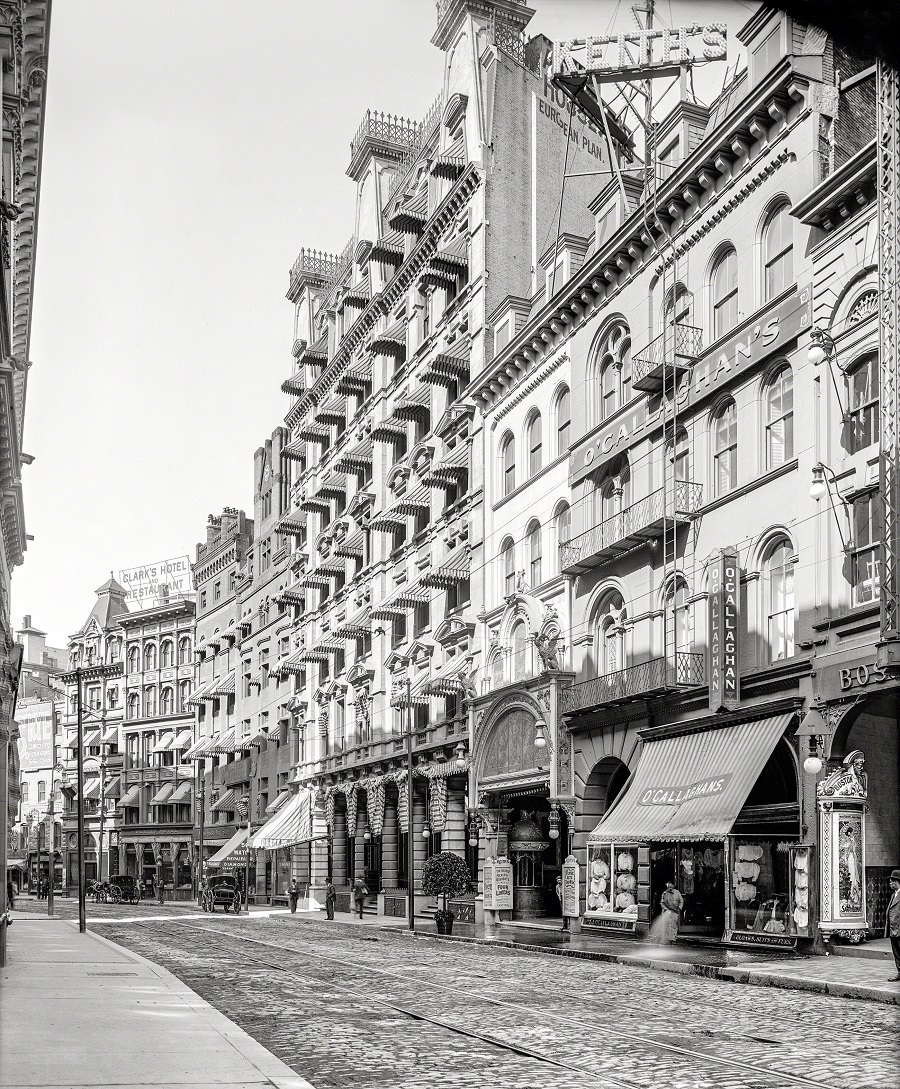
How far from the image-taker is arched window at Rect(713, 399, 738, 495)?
31766 millimetres

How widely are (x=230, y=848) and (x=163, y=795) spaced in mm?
23129

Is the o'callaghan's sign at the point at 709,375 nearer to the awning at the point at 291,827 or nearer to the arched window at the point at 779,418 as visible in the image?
the arched window at the point at 779,418

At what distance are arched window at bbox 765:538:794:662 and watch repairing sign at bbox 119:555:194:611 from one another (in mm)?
91936

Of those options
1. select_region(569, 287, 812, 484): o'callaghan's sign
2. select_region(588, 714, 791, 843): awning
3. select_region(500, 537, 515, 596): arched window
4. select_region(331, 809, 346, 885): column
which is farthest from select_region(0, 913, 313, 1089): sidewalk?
select_region(331, 809, 346, 885): column

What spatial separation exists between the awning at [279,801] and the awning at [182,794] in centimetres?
2718

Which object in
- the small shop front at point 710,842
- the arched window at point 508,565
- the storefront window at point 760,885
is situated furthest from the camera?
the arched window at point 508,565

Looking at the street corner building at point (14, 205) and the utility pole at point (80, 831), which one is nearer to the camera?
the street corner building at point (14, 205)

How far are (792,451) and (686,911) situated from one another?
12284mm

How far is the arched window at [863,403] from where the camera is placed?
26109 millimetres

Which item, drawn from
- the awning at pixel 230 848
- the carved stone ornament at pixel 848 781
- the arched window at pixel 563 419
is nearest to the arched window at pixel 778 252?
the carved stone ornament at pixel 848 781

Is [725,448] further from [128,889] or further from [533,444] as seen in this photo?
[128,889]

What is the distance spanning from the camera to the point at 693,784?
30.0 metres

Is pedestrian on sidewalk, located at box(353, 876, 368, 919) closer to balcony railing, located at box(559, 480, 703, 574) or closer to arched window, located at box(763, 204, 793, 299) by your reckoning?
balcony railing, located at box(559, 480, 703, 574)

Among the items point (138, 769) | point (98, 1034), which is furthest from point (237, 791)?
point (98, 1034)
